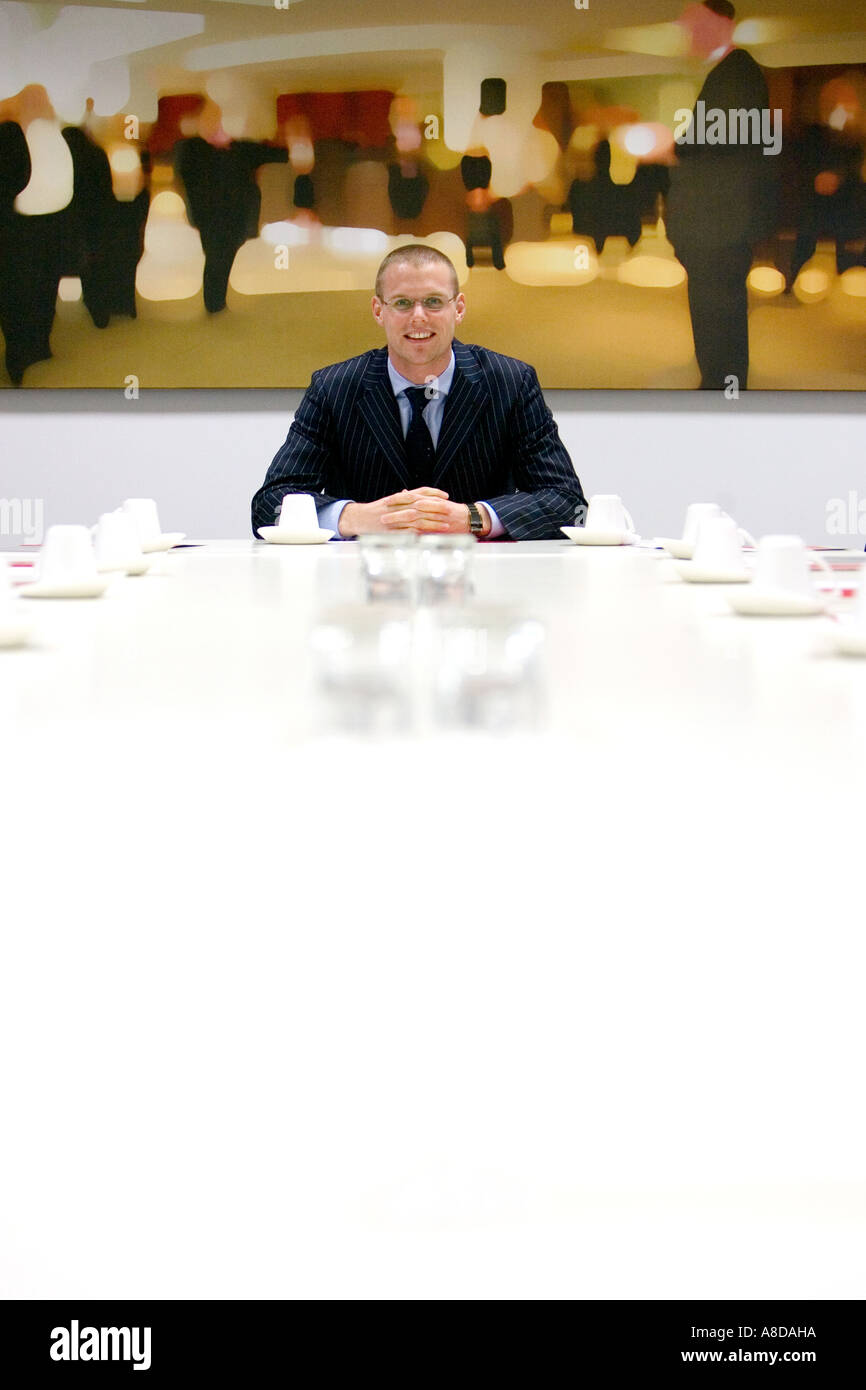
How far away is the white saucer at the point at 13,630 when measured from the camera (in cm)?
86

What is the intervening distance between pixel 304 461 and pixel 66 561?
1.43 metres

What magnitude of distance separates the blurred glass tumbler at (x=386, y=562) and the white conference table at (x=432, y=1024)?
0.65 m

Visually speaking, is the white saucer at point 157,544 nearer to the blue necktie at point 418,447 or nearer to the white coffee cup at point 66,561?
the white coffee cup at point 66,561

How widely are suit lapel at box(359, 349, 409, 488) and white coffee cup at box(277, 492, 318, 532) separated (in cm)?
52

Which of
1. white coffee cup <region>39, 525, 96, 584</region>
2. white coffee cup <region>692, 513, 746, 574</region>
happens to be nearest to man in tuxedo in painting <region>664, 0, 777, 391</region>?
white coffee cup <region>692, 513, 746, 574</region>

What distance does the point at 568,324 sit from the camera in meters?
3.48

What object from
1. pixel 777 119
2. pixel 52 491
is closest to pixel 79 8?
pixel 52 491

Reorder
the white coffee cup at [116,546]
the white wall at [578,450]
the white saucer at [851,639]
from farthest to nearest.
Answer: the white wall at [578,450]
the white coffee cup at [116,546]
the white saucer at [851,639]

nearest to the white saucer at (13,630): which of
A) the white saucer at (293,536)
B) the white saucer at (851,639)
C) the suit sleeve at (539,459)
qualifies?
the white saucer at (851,639)

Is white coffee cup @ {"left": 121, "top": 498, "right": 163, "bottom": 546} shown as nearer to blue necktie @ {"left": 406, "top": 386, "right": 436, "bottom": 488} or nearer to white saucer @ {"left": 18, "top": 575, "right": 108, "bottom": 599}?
white saucer @ {"left": 18, "top": 575, "right": 108, "bottom": 599}

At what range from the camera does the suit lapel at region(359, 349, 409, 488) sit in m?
2.62

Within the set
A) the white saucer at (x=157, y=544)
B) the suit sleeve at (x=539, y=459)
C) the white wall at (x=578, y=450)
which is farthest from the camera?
the white wall at (x=578, y=450)
